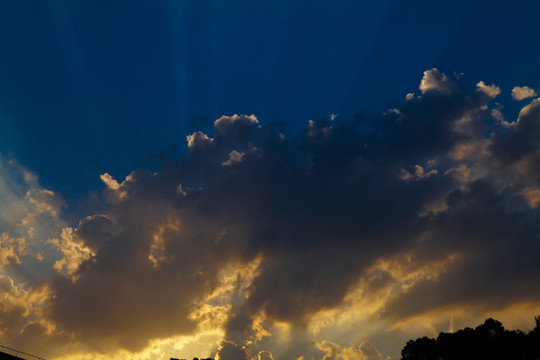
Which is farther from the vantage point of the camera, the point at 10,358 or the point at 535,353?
the point at 535,353

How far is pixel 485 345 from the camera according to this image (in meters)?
85.8

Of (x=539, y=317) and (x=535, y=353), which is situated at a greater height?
(x=539, y=317)

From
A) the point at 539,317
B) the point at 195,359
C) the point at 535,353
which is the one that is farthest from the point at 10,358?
the point at 539,317

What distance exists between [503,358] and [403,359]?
25498mm

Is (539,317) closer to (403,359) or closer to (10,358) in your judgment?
(403,359)

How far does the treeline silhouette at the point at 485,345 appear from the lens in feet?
272

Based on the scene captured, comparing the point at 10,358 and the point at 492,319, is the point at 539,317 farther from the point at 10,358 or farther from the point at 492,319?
the point at 10,358

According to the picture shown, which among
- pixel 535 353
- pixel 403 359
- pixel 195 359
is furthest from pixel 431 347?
pixel 195 359

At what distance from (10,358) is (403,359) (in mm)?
92882

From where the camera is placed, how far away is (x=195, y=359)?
4594 inches

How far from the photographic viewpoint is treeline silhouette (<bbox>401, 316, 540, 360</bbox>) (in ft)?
272

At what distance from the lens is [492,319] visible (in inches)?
3479

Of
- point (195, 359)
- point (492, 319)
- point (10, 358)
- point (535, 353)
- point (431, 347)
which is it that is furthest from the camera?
point (195, 359)

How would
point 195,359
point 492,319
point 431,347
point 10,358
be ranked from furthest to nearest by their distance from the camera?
point 195,359 → point 431,347 → point 492,319 → point 10,358
